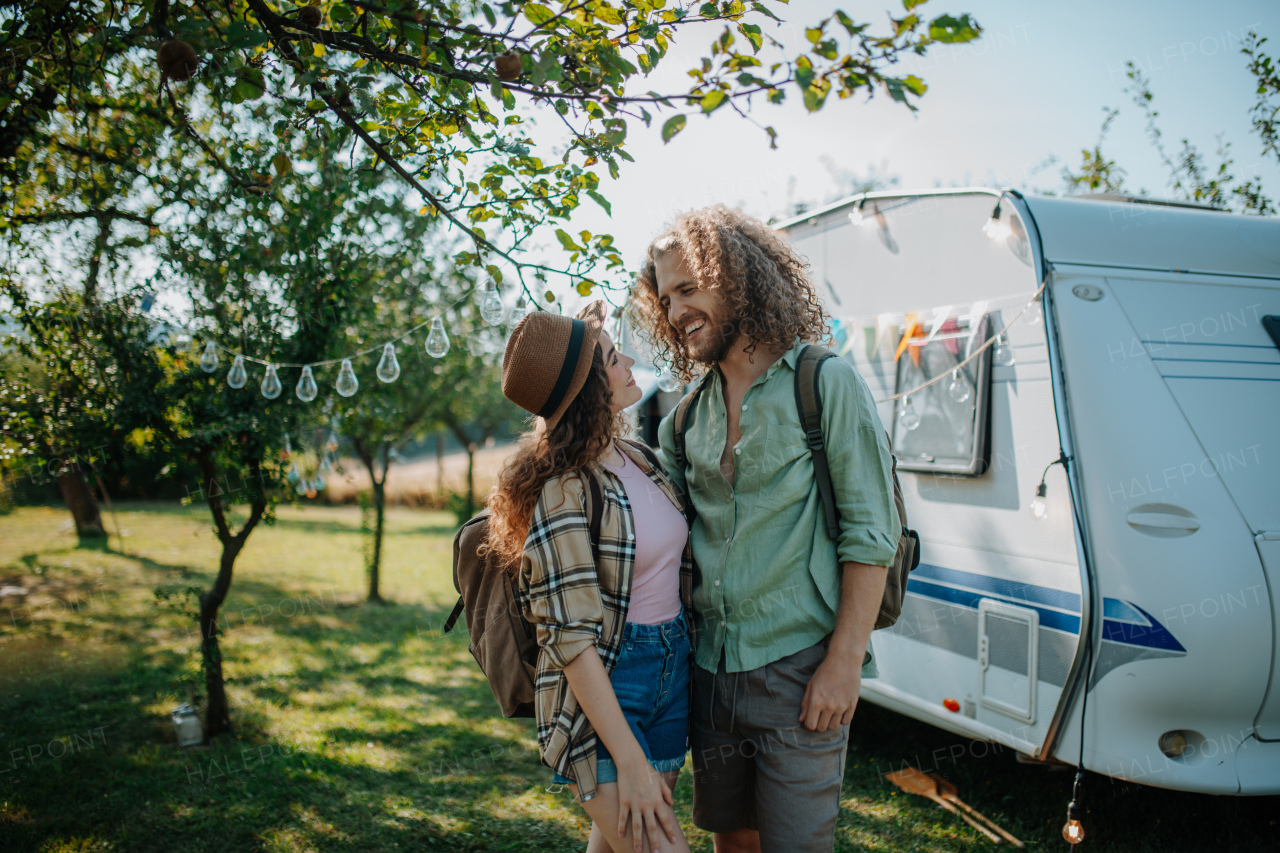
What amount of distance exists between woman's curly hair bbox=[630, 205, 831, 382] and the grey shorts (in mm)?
824

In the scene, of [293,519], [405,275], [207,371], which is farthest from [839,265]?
[293,519]

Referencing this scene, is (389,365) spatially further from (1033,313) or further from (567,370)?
(1033,313)

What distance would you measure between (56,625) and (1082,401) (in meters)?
8.63

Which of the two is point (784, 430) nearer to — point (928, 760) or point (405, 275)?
point (928, 760)

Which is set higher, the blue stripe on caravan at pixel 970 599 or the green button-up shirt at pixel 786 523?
the green button-up shirt at pixel 786 523

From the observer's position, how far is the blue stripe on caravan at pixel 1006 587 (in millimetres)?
2574

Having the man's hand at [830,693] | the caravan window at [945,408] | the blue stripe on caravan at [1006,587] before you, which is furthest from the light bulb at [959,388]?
the man's hand at [830,693]

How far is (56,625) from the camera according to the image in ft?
22.8

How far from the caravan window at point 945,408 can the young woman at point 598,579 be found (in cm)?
169

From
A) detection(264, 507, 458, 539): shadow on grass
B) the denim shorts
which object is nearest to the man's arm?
the denim shorts

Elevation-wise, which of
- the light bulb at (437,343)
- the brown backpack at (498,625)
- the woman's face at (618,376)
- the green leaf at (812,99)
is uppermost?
the green leaf at (812,99)

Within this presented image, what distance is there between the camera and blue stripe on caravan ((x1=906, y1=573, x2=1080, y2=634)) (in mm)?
2541

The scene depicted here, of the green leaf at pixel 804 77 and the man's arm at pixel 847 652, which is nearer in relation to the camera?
the green leaf at pixel 804 77

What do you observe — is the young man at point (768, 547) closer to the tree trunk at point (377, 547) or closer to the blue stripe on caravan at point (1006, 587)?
the blue stripe on caravan at point (1006, 587)
